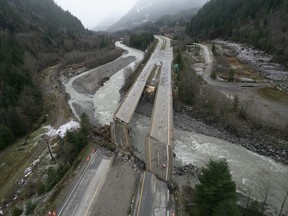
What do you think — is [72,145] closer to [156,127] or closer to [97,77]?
[156,127]

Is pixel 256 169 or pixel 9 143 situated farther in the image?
pixel 9 143

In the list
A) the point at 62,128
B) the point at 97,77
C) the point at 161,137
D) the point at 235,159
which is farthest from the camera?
the point at 97,77

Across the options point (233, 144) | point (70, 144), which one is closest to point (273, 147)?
point (233, 144)

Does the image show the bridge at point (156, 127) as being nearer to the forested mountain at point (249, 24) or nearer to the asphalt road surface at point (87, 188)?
the asphalt road surface at point (87, 188)

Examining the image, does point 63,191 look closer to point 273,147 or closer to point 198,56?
point 273,147

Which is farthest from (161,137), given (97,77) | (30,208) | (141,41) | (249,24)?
(141,41)

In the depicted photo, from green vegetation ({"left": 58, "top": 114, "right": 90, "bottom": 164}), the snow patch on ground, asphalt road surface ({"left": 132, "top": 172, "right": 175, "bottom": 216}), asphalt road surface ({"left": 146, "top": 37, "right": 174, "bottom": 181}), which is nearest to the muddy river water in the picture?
asphalt road surface ({"left": 146, "top": 37, "right": 174, "bottom": 181})
